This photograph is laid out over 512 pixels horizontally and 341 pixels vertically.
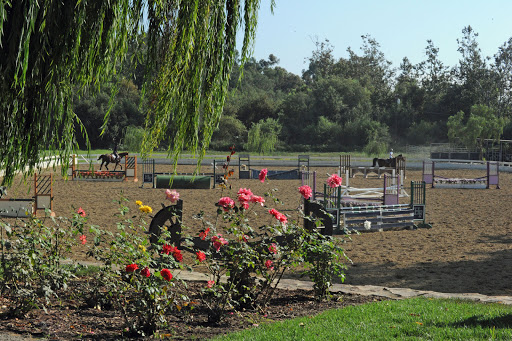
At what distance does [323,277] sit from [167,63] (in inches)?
111

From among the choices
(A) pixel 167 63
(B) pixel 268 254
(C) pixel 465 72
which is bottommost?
(B) pixel 268 254

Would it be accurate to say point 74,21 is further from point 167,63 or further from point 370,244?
point 370,244

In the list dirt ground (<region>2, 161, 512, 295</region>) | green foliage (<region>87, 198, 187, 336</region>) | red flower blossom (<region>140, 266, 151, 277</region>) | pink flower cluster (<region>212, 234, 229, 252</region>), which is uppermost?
pink flower cluster (<region>212, 234, 229, 252</region>)

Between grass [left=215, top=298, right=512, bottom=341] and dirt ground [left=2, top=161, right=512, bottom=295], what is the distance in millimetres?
1114

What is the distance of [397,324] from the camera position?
17.5 feet

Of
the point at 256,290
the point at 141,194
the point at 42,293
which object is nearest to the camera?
the point at 42,293

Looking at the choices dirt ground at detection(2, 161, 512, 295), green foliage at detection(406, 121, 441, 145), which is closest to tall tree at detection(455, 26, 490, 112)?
green foliage at detection(406, 121, 441, 145)

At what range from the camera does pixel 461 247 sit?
452 inches

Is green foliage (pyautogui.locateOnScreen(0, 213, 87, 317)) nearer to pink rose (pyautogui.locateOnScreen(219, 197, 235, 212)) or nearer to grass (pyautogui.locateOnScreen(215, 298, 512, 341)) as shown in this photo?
Result: pink rose (pyautogui.locateOnScreen(219, 197, 235, 212))

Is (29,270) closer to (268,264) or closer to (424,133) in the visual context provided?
(268,264)

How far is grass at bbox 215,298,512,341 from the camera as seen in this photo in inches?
193

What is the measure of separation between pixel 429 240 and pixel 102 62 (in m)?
9.12

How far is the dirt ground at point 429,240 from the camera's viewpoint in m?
8.75

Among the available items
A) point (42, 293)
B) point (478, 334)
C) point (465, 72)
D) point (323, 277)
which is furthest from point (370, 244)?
point (465, 72)
